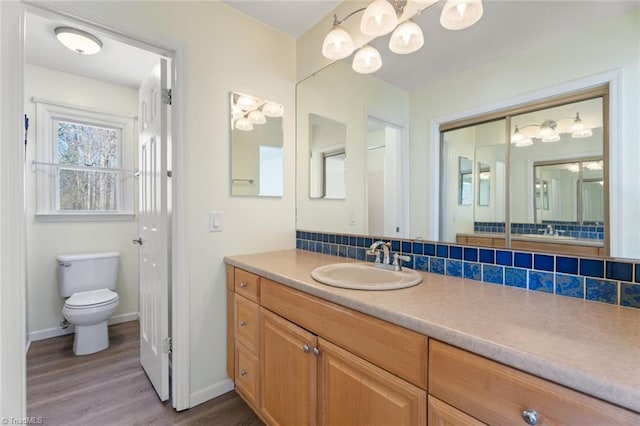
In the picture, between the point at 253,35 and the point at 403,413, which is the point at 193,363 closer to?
the point at 403,413

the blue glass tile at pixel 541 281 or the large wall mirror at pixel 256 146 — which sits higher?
the large wall mirror at pixel 256 146

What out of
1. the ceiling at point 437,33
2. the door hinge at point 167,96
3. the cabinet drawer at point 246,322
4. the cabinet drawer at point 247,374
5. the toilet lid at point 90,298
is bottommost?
the cabinet drawer at point 247,374

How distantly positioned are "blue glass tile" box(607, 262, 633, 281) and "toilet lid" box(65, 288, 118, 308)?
9.87 feet

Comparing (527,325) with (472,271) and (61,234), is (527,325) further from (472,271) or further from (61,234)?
(61,234)

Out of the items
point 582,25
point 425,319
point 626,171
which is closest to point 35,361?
point 425,319

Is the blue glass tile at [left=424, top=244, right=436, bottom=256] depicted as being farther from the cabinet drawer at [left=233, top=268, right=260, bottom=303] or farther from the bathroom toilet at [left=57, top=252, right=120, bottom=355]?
the bathroom toilet at [left=57, top=252, right=120, bottom=355]

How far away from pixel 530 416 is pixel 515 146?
3.16 ft

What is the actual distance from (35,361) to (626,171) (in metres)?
3.55

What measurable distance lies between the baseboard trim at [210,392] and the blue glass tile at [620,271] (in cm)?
194

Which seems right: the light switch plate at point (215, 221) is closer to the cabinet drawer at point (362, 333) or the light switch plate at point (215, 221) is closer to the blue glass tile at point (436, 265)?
the cabinet drawer at point (362, 333)

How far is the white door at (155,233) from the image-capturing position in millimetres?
1622

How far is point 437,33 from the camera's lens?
4.47 ft

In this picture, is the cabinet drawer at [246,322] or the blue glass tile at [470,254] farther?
the cabinet drawer at [246,322]

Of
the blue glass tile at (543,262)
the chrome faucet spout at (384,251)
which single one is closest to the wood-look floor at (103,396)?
the chrome faucet spout at (384,251)
